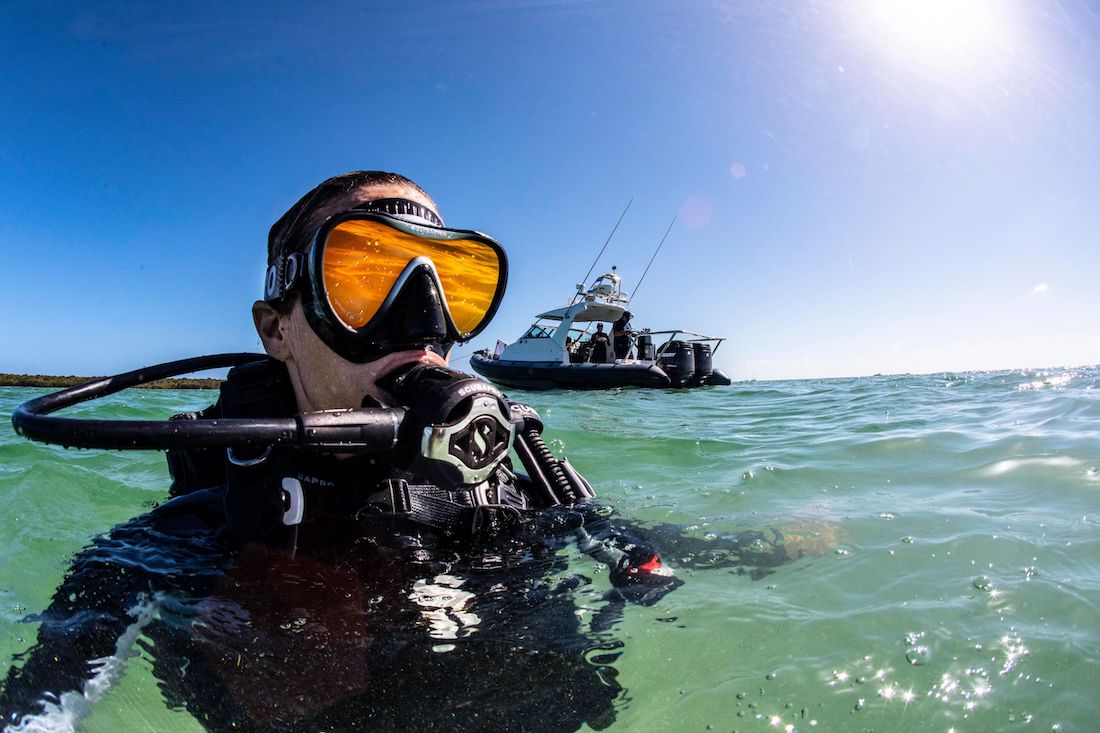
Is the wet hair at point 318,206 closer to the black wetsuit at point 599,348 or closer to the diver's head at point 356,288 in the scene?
the diver's head at point 356,288

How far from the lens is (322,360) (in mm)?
1706

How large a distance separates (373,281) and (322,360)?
285 millimetres

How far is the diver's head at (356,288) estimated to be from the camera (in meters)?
1.66

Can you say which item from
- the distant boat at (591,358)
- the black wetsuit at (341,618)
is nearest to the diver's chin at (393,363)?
the black wetsuit at (341,618)

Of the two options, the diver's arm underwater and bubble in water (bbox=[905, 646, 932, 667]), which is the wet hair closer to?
the diver's arm underwater

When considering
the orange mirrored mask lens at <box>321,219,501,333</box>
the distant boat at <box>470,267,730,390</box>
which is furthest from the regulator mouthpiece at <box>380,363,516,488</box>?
the distant boat at <box>470,267,730,390</box>

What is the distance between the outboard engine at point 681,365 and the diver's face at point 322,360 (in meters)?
18.6

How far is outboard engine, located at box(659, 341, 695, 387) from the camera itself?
64.7 feet

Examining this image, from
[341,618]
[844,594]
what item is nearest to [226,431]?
[341,618]

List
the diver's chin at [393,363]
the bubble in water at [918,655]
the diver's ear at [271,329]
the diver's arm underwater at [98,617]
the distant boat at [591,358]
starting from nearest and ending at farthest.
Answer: the diver's arm underwater at [98,617]
the bubble in water at [918,655]
the diver's chin at [393,363]
the diver's ear at [271,329]
the distant boat at [591,358]

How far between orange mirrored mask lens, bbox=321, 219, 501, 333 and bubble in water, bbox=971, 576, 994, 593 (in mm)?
1894

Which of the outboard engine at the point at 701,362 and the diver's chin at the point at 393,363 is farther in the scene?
the outboard engine at the point at 701,362

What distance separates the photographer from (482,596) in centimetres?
161

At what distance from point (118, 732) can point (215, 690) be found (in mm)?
191
